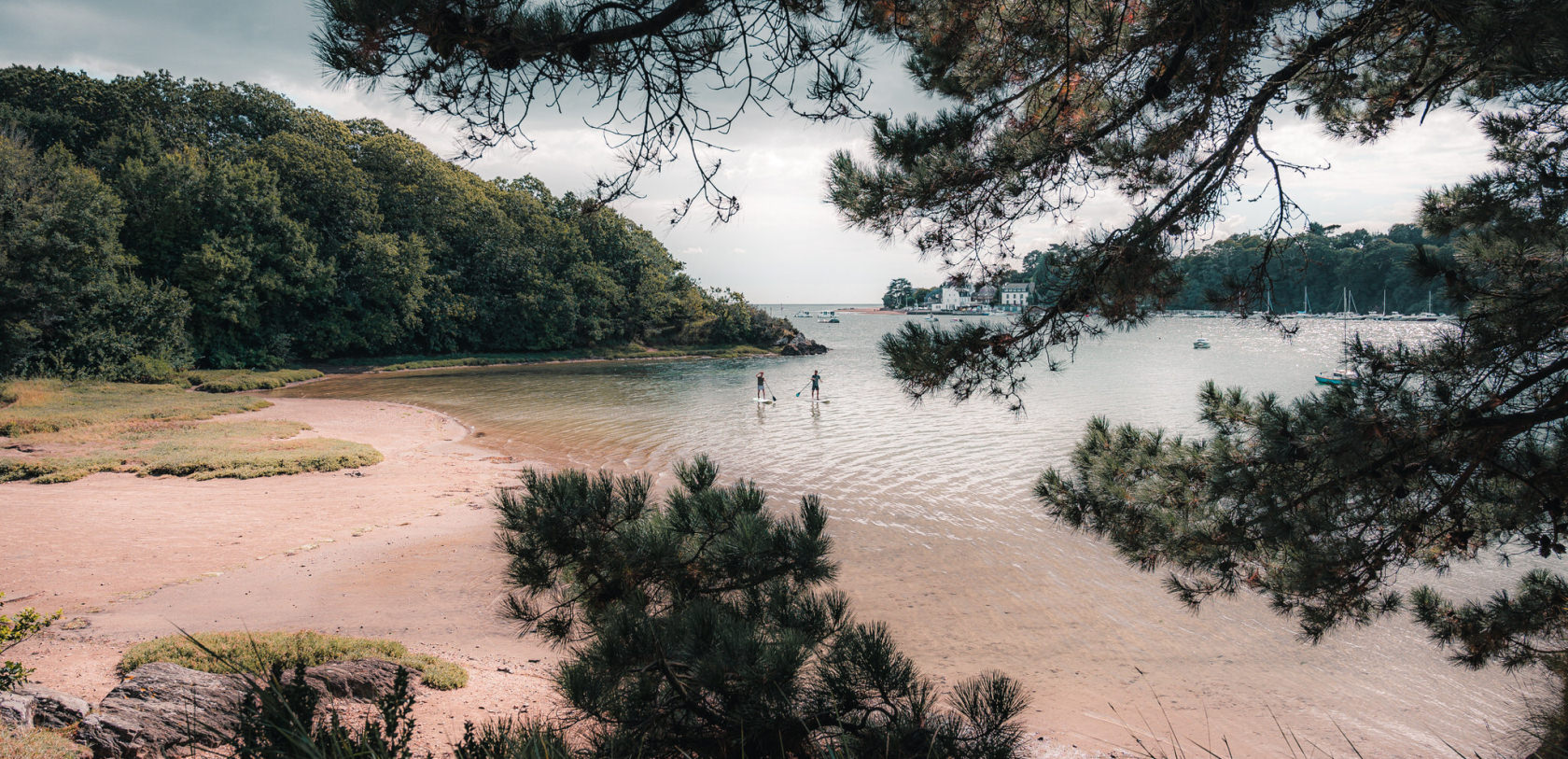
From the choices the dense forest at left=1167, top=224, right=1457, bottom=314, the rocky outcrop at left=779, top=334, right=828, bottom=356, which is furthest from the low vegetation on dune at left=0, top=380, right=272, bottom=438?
the rocky outcrop at left=779, top=334, right=828, bottom=356

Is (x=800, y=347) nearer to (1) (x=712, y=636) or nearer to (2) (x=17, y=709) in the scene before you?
(2) (x=17, y=709)

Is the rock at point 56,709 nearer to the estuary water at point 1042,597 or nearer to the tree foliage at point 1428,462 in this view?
the estuary water at point 1042,597

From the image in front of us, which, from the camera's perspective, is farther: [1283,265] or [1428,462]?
[1283,265]

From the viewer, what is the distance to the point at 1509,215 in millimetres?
3295

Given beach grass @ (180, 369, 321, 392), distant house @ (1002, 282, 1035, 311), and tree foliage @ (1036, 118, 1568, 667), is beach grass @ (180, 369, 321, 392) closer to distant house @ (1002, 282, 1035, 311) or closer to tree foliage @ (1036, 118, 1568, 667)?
distant house @ (1002, 282, 1035, 311)

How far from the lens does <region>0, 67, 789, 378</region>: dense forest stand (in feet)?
68.1

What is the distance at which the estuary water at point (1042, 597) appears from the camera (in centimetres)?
510

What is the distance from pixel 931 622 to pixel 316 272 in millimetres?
33848

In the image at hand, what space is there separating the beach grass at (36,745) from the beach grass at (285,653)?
0.92 meters

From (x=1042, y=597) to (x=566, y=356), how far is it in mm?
38677

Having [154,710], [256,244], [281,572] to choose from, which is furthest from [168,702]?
[256,244]

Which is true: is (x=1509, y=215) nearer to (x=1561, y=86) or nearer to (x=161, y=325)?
(x=1561, y=86)

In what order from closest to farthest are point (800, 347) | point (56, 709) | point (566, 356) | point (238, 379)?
point (56, 709), point (238, 379), point (566, 356), point (800, 347)

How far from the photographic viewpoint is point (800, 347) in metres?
49.2
